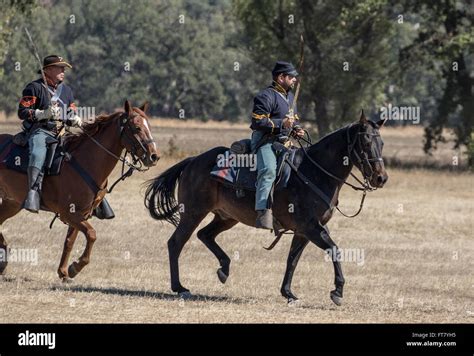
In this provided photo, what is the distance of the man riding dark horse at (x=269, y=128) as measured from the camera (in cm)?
1511

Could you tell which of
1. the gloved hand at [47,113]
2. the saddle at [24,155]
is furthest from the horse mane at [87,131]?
the gloved hand at [47,113]

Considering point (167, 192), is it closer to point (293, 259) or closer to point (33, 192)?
point (33, 192)

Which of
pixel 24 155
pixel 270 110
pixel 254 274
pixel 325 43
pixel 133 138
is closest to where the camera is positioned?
pixel 270 110

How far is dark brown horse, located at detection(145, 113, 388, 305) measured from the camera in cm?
1491

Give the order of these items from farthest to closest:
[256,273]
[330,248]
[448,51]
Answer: [448,51]
[256,273]
[330,248]

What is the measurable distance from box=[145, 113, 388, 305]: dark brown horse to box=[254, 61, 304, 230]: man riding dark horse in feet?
1.16

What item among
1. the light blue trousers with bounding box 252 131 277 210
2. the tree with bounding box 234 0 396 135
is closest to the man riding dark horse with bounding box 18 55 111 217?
the light blue trousers with bounding box 252 131 277 210

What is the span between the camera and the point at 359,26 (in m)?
46.2

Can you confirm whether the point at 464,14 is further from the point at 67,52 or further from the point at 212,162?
the point at 67,52

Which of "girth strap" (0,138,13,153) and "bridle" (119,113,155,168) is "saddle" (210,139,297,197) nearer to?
"bridle" (119,113,155,168)

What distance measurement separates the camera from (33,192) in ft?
51.8

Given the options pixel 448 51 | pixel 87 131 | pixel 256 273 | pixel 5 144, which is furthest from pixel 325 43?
pixel 87 131

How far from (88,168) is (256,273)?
484cm

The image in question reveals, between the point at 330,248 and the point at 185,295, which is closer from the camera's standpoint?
the point at 330,248
